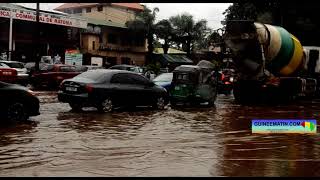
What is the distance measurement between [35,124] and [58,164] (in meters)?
5.09

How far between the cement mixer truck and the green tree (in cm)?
3149

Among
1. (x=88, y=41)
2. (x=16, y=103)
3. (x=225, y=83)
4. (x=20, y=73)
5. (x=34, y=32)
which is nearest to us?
(x=16, y=103)

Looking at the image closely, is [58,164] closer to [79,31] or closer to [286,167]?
[286,167]

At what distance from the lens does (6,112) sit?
11711 mm

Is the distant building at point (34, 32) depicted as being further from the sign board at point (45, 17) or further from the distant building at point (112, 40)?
the distant building at point (112, 40)

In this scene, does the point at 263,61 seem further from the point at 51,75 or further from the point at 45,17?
the point at 45,17

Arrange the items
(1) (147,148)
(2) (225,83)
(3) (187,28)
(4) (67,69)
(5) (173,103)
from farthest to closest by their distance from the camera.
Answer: (3) (187,28)
(2) (225,83)
(4) (67,69)
(5) (173,103)
(1) (147,148)

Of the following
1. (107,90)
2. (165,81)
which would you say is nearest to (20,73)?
(165,81)

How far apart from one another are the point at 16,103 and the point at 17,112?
263 mm

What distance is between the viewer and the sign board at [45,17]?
35.7 metres

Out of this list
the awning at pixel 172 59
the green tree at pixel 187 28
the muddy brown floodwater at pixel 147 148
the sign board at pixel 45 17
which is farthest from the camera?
the green tree at pixel 187 28

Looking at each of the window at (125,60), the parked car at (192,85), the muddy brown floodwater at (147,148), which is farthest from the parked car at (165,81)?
the window at (125,60)

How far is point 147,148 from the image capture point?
8.93m

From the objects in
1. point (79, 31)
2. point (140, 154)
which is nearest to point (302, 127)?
point (140, 154)
